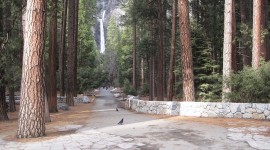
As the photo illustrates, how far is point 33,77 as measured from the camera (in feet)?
27.6

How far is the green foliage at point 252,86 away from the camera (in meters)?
11.0

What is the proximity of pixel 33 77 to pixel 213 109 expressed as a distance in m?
6.75

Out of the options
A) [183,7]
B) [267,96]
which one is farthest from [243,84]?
[183,7]

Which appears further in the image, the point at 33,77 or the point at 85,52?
the point at 85,52

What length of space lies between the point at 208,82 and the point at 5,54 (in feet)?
33.1

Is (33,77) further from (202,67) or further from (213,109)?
(202,67)

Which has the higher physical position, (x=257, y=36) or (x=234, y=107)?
(x=257, y=36)

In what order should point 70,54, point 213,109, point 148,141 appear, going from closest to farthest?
point 148,141 < point 213,109 < point 70,54

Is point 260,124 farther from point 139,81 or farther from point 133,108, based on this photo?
point 139,81

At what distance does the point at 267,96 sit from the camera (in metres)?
11.1

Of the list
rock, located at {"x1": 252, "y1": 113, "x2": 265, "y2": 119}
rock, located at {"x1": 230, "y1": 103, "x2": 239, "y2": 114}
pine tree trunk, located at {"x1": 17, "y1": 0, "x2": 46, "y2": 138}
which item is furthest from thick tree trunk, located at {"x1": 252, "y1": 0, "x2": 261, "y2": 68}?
pine tree trunk, located at {"x1": 17, "y1": 0, "x2": 46, "y2": 138}

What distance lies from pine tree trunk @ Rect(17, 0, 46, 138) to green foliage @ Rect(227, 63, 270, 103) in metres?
6.91

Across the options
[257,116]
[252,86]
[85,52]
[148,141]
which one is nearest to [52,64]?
[252,86]

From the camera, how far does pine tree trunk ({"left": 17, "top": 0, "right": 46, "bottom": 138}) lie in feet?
27.3
